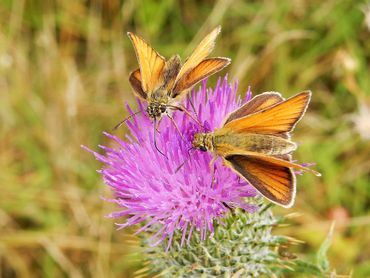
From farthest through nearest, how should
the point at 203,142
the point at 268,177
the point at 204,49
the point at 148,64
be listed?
1. the point at 148,64
2. the point at 204,49
3. the point at 203,142
4. the point at 268,177

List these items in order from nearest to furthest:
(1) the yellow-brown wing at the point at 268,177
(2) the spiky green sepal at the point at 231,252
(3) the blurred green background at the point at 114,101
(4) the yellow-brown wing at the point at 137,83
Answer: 1. (1) the yellow-brown wing at the point at 268,177
2. (2) the spiky green sepal at the point at 231,252
3. (4) the yellow-brown wing at the point at 137,83
4. (3) the blurred green background at the point at 114,101

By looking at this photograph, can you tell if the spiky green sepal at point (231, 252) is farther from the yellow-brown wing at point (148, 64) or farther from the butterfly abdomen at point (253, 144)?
the yellow-brown wing at point (148, 64)

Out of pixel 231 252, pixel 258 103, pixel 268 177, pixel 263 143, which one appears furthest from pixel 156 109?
pixel 231 252

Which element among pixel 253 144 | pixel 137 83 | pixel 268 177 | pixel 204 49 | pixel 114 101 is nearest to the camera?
pixel 268 177

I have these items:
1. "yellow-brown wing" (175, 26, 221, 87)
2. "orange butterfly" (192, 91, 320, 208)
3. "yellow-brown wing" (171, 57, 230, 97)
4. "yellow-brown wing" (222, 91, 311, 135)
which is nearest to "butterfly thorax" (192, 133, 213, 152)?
"orange butterfly" (192, 91, 320, 208)

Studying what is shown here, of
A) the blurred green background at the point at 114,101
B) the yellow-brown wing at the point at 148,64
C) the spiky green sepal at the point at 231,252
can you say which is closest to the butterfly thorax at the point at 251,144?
the spiky green sepal at the point at 231,252

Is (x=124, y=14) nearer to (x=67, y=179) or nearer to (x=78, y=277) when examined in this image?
(x=67, y=179)

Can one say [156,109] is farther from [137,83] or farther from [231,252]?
[231,252]
